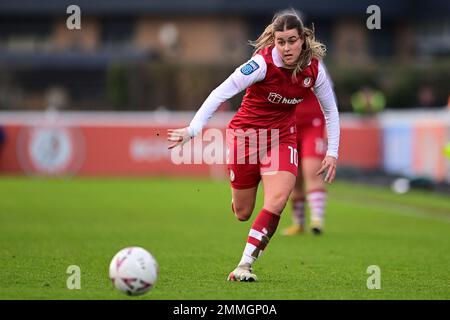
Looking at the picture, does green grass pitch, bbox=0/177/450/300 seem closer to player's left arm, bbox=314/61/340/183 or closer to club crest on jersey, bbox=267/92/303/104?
player's left arm, bbox=314/61/340/183

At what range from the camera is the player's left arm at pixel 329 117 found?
31.1 ft

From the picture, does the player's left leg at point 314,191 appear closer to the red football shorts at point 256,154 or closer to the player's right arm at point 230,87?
the red football shorts at point 256,154

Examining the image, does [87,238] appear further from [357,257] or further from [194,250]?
[357,257]

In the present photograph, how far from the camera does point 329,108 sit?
9773 millimetres

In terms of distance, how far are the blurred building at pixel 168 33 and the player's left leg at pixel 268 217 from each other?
3861 cm

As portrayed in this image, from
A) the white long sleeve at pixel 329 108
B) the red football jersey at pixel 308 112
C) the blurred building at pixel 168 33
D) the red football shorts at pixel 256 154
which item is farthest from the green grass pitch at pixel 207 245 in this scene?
the blurred building at pixel 168 33

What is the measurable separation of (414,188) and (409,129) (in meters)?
4.26


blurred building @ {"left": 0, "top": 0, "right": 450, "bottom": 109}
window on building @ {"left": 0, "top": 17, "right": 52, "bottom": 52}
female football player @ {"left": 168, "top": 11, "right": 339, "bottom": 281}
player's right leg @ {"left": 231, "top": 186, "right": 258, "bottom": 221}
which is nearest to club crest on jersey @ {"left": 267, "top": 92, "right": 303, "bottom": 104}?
female football player @ {"left": 168, "top": 11, "right": 339, "bottom": 281}

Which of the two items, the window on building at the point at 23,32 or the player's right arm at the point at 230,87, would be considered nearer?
the player's right arm at the point at 230,87

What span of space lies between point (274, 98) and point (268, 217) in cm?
104

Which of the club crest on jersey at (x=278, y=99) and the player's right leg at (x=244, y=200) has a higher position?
the club crest on jersey at (x=278, y=99)

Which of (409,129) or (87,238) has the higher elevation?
(409,129)

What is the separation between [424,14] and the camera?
51219 mm
